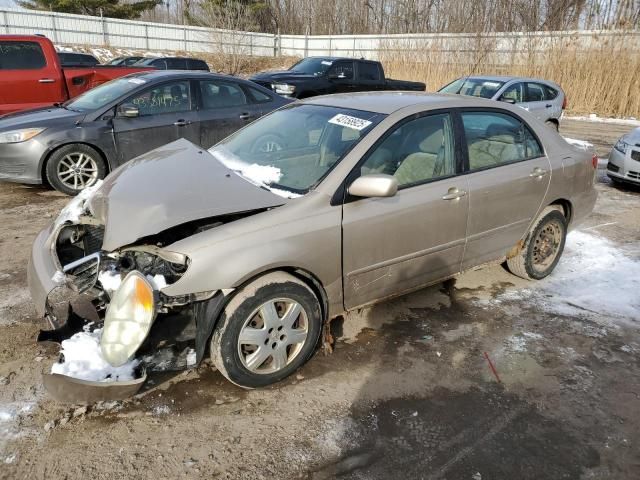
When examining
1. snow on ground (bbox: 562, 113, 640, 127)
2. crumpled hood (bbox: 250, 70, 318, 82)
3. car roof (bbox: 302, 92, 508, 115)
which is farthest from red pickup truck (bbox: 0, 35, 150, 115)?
snow on ground (bbox: 562, 113, 640, 127)

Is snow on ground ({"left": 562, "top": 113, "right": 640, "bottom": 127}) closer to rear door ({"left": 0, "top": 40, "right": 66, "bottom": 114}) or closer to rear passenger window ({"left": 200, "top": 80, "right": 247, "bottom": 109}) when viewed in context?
rear passenger window ({"left": 200, "top": 80, "right": 247, "bottom": 109})

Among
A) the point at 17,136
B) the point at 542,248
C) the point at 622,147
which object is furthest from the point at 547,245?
the point at 17,136

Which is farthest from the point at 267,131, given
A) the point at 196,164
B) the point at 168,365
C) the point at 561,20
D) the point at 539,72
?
the point at 561,20

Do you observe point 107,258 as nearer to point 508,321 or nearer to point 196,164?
point 196,164

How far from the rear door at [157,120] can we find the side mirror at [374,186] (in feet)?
14.9

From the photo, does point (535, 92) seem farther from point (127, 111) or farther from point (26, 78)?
point (26, 78)

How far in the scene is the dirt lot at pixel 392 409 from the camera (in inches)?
94.9

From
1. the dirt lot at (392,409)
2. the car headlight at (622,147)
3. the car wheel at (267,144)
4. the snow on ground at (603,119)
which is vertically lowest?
the snow on ground at (603,119)

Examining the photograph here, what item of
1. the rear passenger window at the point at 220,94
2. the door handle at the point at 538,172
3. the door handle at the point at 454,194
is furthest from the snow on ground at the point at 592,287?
the rear passenger window at the point at 220,94

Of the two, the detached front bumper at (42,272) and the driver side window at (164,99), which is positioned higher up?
the driver side window at (164,99)

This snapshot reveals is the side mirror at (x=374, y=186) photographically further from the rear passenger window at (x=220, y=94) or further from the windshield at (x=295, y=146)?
the rear passenger window at (x=220, y=94)

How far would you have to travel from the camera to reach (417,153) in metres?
3.45

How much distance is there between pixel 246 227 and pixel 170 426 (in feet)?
3.71

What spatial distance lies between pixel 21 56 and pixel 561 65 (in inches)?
699
